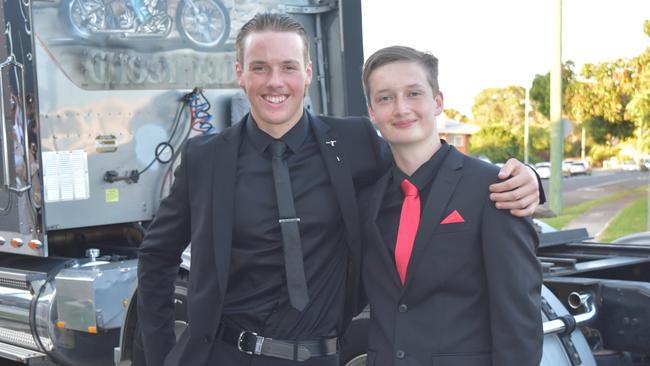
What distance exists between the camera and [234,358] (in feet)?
9.43

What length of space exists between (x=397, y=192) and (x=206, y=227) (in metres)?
0.68

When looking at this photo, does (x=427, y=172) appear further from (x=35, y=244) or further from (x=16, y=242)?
(x=16, y=242)

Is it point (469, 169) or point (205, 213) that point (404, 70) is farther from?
point (205, 213)

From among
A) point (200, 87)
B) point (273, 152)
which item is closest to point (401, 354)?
point (273, 152)

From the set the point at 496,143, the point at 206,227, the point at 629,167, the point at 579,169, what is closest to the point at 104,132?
the point at 206,227

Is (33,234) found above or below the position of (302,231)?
below

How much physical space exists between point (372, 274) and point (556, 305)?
1.18 m

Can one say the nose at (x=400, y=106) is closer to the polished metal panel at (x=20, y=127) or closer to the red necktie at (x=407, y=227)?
the red necktie at (x=407, y=227)

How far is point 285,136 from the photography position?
291 centimetres

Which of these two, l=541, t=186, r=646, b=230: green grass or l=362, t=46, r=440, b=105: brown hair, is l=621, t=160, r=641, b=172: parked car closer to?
l=541, t=186, r=646, b=230: green grass

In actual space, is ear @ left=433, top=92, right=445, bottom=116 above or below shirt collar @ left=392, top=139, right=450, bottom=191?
above

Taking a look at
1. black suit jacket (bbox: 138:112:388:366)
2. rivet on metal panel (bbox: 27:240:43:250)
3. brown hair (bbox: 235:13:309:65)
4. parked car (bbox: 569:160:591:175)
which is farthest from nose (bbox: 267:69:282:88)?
parked car (bbox: 569:160:591:175)

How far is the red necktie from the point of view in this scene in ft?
8.25

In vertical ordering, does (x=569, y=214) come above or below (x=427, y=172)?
below
